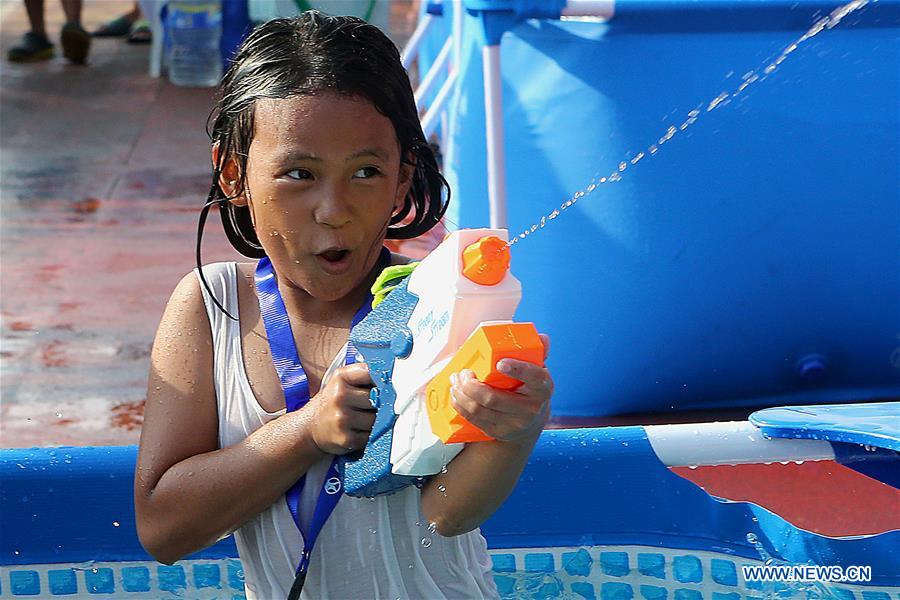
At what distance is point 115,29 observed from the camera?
8.13 meters

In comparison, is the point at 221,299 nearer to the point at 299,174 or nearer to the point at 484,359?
the point at 299,174

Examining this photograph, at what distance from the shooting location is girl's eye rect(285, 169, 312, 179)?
136 centimetres

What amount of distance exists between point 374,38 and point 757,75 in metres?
1.72

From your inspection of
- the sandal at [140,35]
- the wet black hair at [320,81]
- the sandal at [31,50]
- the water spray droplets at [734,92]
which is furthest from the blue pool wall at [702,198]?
the sandal at [140,35]

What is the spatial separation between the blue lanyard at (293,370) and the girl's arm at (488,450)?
123 mm

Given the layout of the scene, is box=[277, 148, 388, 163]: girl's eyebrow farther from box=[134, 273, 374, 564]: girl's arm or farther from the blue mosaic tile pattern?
the blue mosaic tile pattern

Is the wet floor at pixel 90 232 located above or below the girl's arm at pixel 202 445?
below

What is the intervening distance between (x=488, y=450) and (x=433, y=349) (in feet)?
0.39

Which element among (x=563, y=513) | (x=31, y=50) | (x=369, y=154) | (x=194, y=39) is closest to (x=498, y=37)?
(x=563, y=513)

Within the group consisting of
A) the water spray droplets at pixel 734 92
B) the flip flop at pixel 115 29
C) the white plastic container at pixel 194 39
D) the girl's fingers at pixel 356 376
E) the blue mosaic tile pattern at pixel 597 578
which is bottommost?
the flip flop at pixel 115 29

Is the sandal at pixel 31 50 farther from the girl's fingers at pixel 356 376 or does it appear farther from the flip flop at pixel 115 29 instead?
the girl's fingers at pixel 356 376

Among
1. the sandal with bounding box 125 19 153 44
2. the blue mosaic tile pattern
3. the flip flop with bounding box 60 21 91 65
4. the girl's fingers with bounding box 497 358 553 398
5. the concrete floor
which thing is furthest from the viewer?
the sandal with bounding box 125 19 153 44

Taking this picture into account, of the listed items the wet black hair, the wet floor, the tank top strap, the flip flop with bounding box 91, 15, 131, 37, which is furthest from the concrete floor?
the wet black hair

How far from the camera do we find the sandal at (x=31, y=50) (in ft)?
24.4
